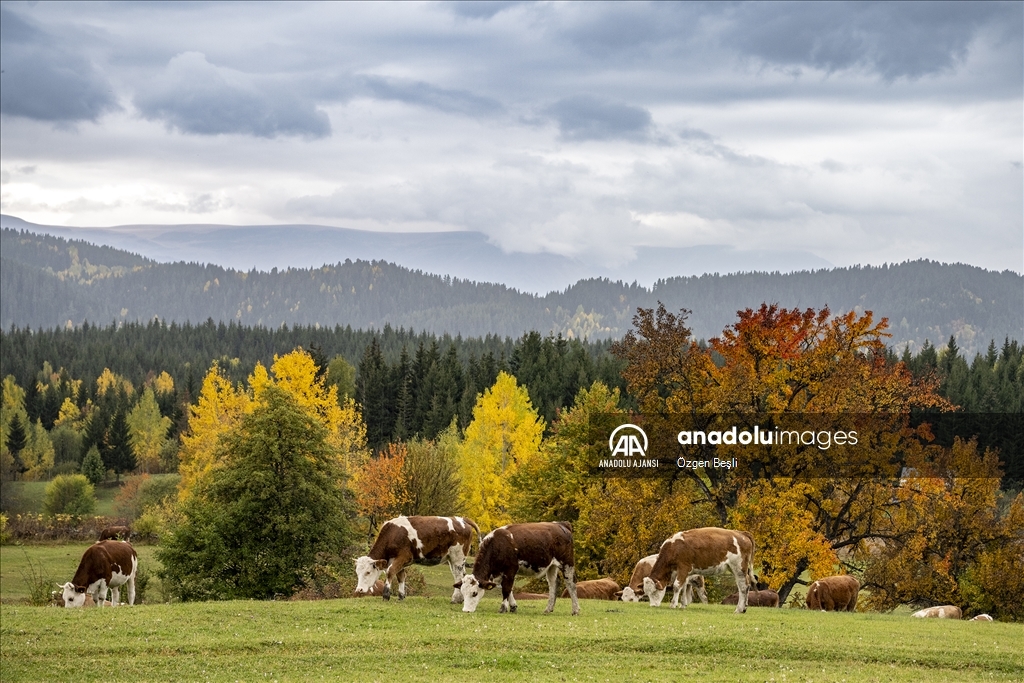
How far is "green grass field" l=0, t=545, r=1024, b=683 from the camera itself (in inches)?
786

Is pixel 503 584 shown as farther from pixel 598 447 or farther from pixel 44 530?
pixel 44 530

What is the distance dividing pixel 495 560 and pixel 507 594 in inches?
42.8

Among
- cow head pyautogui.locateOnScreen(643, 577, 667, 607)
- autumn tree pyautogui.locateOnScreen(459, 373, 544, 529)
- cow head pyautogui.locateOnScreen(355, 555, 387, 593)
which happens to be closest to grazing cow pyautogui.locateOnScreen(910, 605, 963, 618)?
cow head pyautogui.locateOnScreen(643, 577, 667, 607)

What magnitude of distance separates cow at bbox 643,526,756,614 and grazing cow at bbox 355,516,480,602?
6192 millimetres

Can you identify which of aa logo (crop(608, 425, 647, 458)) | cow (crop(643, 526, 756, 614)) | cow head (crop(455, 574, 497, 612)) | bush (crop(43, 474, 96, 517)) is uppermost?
aa logo (crop(608, 425, 647, 458))

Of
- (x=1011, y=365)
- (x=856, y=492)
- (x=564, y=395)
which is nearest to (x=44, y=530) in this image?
(x=564, y=395)

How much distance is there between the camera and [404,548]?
28359 millimetres

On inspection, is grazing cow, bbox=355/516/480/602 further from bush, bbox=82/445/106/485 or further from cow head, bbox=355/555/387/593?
bush, bbox=82/445/106/485

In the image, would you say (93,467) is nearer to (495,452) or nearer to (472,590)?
(495,452)

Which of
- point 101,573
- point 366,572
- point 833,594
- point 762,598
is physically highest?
point 366,572

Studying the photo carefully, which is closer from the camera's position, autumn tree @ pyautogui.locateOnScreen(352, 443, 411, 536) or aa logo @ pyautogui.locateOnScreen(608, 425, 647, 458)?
aa logo @ pyautogui.locateOnScreen(608, 425, 647, 458)

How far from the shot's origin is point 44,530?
8931 centimetres

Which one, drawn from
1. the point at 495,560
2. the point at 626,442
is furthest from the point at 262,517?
the point at 626,442

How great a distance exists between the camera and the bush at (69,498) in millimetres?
111875
